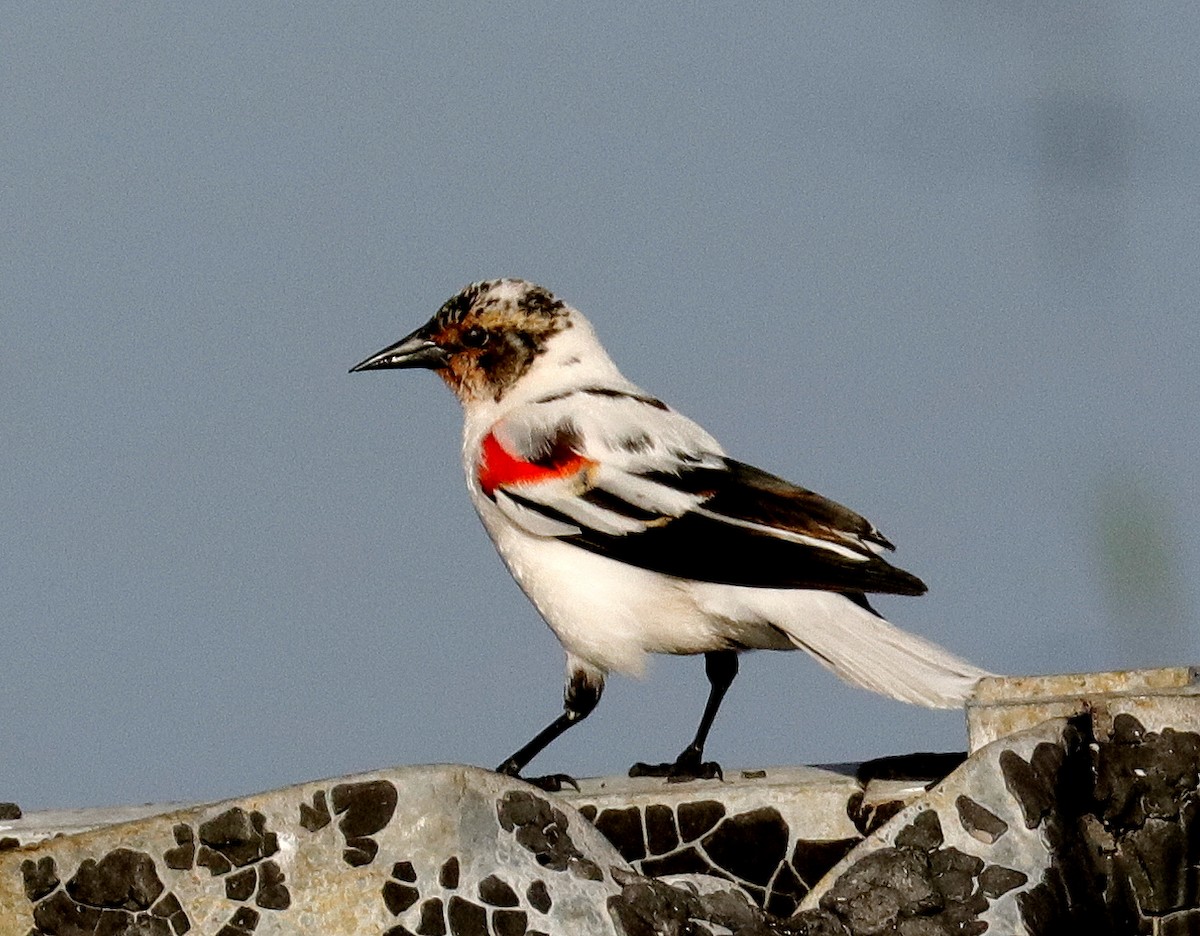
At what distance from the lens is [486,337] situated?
11.1 meters

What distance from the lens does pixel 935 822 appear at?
6.32 m

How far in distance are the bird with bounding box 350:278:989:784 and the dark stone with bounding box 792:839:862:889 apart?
1.01 metres

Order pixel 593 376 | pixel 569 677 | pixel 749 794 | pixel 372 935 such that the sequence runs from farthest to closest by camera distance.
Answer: pixel 593 376
pixel 569 677
pixel 749 794
pixel 372 935

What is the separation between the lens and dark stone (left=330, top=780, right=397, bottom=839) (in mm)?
6219

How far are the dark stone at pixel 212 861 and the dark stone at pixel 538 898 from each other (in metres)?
0.81

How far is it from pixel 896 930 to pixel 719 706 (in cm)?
409

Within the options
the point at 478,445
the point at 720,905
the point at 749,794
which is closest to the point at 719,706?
the point at 478,445

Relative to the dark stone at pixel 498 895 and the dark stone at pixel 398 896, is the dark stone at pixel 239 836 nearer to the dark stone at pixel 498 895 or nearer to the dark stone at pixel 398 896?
the dark stone at pixel 398 896

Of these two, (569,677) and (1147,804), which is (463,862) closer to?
(1147,804)

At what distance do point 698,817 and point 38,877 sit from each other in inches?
82.7

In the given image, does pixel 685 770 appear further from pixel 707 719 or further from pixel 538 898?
pixel 538 898

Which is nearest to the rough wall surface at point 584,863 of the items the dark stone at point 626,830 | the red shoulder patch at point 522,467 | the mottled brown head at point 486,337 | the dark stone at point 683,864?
the dark stone at point 683,864

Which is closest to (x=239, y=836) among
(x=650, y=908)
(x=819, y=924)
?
(x=650, y=908)

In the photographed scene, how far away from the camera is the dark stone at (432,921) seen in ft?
20.4
